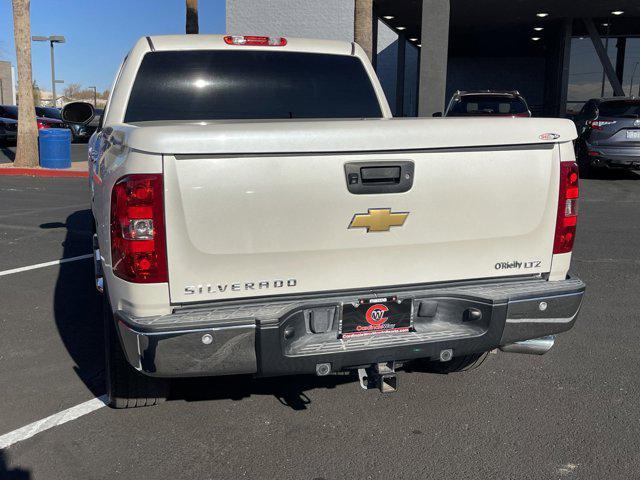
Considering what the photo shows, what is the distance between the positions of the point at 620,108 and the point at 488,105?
8.82 feet

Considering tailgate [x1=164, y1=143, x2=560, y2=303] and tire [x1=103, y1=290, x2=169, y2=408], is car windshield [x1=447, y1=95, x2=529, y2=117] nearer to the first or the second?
tailgate [x1=164, y1=143, x2=560, y2=303]

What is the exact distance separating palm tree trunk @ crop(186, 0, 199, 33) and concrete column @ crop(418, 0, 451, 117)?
7.07 metres

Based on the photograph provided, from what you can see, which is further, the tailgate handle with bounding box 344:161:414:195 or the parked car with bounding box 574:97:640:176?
the parked car with bounding box 574:97:640:176

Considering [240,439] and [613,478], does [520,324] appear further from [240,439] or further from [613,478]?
[240,439]

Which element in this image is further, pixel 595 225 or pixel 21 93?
pixel 21 93

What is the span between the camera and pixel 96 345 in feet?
15.9

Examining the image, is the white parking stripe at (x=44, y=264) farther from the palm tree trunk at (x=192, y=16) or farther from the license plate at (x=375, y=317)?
the palm tree trunk at (x=192, y=16)

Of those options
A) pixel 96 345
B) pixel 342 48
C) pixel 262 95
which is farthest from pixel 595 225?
pixel 96 345

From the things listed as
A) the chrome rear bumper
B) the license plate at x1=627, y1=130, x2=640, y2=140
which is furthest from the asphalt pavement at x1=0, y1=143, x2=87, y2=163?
the chrome rear bumper

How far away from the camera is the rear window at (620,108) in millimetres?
13883

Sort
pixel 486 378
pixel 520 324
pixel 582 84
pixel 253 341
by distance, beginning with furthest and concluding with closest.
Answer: pixel 582 84
pixel 486 378
pixel 520 324
pixel 253 341

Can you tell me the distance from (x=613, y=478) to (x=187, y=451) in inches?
79.3

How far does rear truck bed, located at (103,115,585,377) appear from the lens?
115 inches

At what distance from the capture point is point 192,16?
20.4 meters
